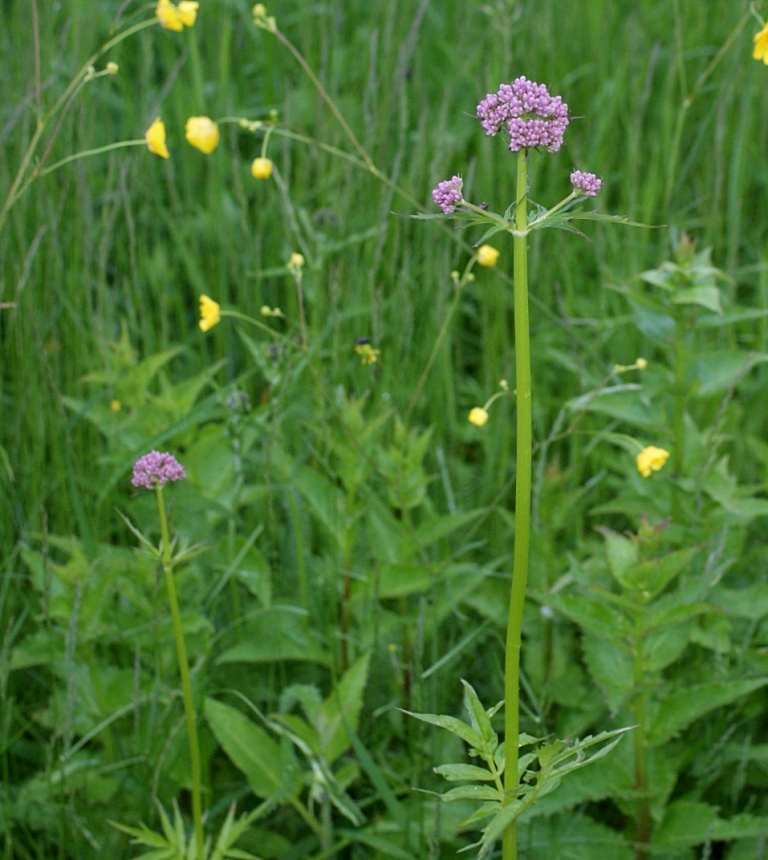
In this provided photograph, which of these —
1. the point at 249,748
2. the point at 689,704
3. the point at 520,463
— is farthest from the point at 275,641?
the point at 520,463

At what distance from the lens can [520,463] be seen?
91 cm

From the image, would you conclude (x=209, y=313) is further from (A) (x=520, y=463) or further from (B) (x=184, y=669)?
(A) (x=520, y=463)

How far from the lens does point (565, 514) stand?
1.74 m

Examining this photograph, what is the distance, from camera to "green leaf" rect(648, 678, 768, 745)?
1.43m

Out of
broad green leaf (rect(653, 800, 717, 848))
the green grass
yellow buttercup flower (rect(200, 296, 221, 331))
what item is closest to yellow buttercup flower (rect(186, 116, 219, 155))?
the green grass

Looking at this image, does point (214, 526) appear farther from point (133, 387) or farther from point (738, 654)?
point (738, 654)

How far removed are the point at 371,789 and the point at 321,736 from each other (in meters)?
0.19

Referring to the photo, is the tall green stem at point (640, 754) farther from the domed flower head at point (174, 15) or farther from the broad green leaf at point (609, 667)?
the domed flower head at point (174, 15)

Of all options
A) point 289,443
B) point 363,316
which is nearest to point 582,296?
point 363,316

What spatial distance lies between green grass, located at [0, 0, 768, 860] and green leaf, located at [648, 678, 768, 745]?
108mm

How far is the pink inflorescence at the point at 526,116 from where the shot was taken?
849mm

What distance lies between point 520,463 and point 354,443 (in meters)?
0.77

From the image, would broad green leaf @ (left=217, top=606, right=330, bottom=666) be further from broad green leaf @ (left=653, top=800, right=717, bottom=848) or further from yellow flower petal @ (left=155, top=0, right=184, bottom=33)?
yellow flower petal @ (left=155, top=0, right=184, bottom=33)

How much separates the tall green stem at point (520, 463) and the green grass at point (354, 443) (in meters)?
0.16
